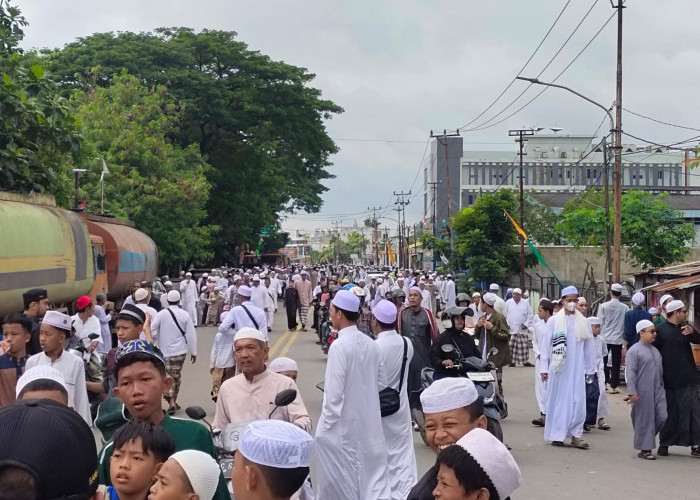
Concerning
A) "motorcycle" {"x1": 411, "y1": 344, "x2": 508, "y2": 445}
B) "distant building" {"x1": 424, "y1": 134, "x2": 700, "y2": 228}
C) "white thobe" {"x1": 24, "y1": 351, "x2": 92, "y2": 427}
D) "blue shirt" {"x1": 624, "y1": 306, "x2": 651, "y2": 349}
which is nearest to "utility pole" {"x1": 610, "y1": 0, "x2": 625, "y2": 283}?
"blue shirt" {"x1": 624, "y1": 306, "x2": 651, "y2": 349}

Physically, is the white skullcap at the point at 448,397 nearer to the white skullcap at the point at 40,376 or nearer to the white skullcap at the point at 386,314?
the white skullcap at the point at 40,376

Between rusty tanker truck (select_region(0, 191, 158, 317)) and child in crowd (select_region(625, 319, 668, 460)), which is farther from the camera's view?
rusty tanker truck (select_region(0, 191, 158, 317))

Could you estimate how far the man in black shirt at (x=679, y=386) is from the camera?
11.8 meters

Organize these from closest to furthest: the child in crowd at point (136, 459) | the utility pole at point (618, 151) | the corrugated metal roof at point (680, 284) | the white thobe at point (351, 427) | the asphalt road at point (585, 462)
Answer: the child in crowd at point (136, 459) → the white thobe at point (351, 427) → the asphalt road at point (585, 462) → the corrugated metal roof at point (680, 284) → the utility pole at point (618, 151)

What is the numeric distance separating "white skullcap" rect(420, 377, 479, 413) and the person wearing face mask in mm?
7771

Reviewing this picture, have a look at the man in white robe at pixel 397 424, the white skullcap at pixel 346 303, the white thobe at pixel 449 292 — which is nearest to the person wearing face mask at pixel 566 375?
the man in white robe at pixel 397 424

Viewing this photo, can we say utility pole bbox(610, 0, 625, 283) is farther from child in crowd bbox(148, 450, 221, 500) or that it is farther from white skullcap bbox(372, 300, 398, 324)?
child in crowd bbox(148, 450, 221, 500)

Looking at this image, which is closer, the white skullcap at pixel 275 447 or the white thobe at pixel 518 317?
the white skullcap at pixel 275 447

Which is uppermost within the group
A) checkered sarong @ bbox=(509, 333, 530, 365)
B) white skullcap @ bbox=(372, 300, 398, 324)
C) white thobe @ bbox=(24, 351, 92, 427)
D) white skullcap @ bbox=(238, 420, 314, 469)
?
white skullcap @ bbox=(372, 300, 398, 324)

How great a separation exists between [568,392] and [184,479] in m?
9.56

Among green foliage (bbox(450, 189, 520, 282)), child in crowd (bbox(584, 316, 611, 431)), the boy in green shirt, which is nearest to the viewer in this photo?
the boy in green shirt

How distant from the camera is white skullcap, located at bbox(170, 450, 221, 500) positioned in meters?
3.52

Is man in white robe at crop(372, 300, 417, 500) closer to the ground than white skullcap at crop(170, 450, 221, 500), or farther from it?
closer to the ground

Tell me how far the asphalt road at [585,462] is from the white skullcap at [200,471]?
254 inches
